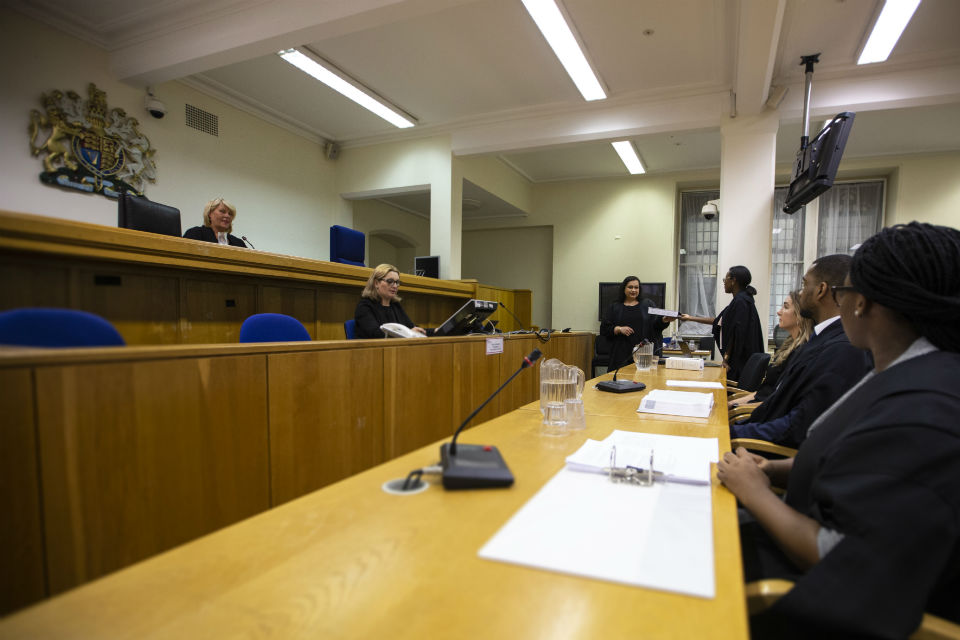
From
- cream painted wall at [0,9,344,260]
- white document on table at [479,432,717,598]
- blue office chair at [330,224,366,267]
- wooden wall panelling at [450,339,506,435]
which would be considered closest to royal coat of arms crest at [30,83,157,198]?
cream painted wall at [0,9,344,260]

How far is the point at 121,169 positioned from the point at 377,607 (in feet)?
17.3

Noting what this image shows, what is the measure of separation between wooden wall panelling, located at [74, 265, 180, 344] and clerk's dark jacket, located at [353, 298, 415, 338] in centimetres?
104

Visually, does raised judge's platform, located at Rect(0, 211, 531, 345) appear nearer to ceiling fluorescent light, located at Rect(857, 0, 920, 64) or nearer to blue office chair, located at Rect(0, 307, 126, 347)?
blue office chair, located at Rect(0, 307, 126, 347)

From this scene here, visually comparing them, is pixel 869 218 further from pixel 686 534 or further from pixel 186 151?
pixel 186 151

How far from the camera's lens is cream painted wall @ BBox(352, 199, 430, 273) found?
25.8 ft

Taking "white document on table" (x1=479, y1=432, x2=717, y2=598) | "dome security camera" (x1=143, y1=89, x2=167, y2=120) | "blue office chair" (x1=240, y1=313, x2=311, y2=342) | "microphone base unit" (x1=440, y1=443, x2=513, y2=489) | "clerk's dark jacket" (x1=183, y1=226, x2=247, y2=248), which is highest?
"dome security camera" (x1=143, y1=89, x2=167, y2=120)

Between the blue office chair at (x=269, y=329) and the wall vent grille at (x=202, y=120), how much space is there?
3804 millimetres

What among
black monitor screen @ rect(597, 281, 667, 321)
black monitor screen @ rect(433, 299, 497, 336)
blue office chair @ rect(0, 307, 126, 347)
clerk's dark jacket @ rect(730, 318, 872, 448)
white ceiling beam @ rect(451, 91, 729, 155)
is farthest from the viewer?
black monitor screen @ rect(597, 281, 667, 321)

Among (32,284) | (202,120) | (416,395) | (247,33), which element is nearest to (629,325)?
(416,395)

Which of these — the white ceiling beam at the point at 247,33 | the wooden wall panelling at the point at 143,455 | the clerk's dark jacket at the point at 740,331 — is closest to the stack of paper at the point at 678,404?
the wooden wall panelling at the point at 143,455

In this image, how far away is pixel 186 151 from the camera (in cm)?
504

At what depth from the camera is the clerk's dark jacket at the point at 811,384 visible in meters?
1.66

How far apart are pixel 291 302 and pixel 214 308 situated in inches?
25.5

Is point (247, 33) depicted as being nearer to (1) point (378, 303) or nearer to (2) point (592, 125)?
(1) point (378, 303)
